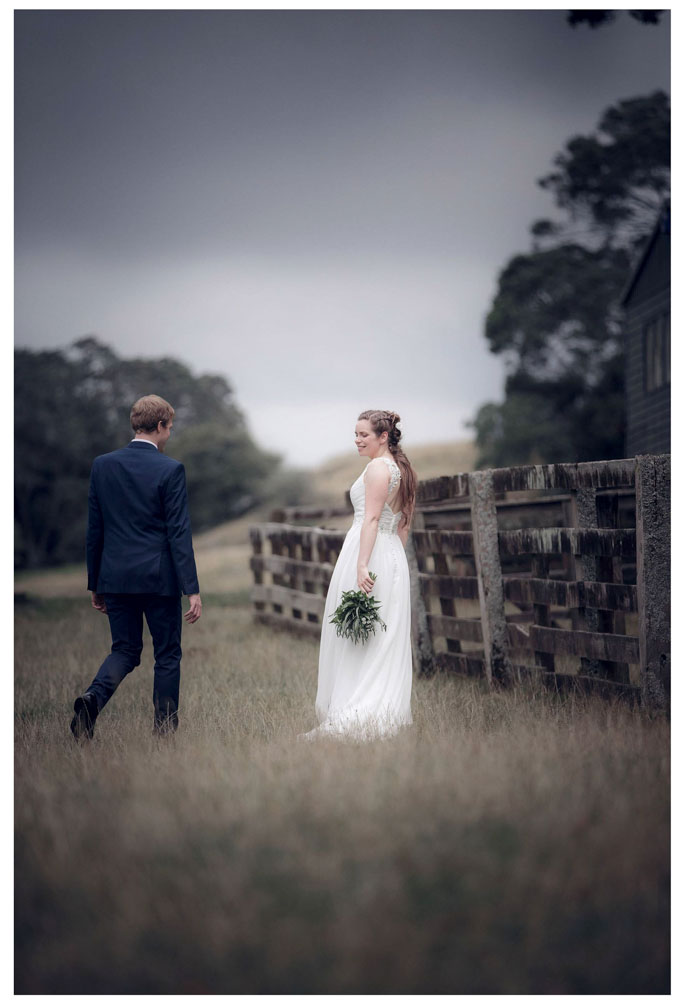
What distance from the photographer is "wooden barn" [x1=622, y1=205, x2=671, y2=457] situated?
51.9 feet

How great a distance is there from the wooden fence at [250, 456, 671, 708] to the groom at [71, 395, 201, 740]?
2579mm

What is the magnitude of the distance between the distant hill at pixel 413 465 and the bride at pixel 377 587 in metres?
25.9

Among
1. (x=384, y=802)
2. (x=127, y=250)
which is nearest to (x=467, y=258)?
(x=127, y=250)

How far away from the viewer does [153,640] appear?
534 centimetres

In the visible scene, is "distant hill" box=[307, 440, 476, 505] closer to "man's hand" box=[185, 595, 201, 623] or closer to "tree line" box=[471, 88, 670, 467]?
"tree line" box=[471, 88, 670, 467]

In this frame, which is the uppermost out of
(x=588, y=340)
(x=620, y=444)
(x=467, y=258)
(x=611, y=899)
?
(x=467, y=258)

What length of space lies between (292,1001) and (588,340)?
26.0 meters

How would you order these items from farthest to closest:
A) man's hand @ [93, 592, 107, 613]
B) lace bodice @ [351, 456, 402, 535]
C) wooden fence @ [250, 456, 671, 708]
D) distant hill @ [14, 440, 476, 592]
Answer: distant hill @ [14, 440, 476, 592] → lace bodice @ [351, 456, 402, 535] → man's hand @ [93, 592, 107, 613] → wooden fence @ [250, 456, 671, 708]

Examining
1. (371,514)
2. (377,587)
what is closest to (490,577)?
(377,587)

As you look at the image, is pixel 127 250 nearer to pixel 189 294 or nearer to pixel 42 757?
pixel 189 294

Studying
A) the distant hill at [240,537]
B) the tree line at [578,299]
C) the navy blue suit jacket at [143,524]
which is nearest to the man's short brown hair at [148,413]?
the navy blue suit jacket at [143,524]

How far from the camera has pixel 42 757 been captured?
477 cm

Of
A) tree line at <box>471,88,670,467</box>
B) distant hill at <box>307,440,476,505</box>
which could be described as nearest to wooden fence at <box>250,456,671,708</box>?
tree line at <box>471,88,670,467</box>

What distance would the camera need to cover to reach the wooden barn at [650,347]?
1580cm
